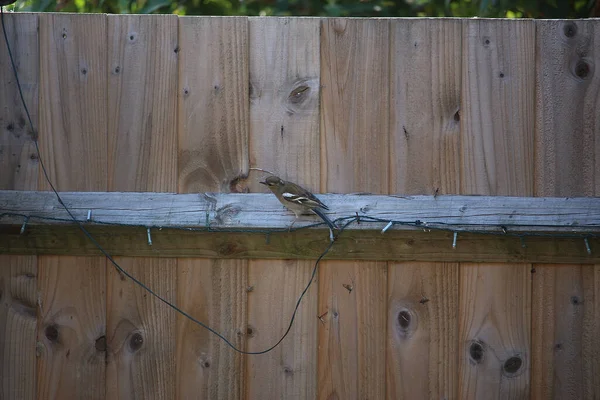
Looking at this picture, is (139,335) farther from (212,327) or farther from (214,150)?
(214,150)

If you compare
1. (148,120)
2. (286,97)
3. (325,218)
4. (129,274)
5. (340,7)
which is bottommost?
(129,274)

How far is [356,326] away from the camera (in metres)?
3.34

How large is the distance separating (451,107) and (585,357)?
138 cm

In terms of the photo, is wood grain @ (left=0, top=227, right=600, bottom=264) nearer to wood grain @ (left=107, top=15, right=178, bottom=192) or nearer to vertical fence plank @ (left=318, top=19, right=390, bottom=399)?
vertical fence plank @ (left=318, top=19, right=390, bottom=399)

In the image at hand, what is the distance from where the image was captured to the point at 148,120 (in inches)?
132

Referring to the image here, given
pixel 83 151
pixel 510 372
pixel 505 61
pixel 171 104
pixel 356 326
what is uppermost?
pixel 505 61

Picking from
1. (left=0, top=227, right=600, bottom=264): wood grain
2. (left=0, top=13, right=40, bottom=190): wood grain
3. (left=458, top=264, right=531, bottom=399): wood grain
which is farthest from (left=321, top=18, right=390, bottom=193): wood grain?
(left=0, top=13, right=40, bottom=190): wood grain

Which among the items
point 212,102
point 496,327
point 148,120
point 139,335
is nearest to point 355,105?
point 212,102

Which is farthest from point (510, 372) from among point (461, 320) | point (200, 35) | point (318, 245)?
point (200, 35)

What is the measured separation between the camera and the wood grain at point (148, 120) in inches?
132

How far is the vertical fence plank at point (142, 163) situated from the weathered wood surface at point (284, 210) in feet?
0.41

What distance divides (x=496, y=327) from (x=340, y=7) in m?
3.10

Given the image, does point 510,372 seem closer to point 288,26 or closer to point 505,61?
point 505,61

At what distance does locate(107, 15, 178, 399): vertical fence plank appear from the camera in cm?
336
